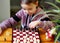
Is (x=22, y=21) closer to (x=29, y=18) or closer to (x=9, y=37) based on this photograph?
(x=29, y=18)

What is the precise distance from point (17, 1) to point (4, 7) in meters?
0.17

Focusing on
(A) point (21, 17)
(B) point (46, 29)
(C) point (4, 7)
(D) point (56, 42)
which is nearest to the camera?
(D) point (56, 42)

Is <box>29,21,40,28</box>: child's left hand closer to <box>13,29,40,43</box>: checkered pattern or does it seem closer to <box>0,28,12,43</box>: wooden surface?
<box>13,29,40,43</box>: checkered pattern

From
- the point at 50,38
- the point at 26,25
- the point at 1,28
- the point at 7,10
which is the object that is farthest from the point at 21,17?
the point at 7,10

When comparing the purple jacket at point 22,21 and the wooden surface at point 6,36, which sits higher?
the purple jacket at point 22,21

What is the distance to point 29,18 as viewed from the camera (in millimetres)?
1421

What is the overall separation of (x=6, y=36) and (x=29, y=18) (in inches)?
9.7

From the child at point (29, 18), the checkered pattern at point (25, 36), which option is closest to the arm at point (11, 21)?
the child at point (29, 18)

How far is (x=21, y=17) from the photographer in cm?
145

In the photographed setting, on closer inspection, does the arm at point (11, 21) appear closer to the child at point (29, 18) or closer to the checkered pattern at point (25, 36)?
the child at point (29, 18)

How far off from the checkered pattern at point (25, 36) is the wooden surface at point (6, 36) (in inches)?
1.4

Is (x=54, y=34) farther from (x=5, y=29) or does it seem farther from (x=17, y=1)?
(x=17, y=1)

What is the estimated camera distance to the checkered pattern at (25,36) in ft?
4.01

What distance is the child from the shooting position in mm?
1332
